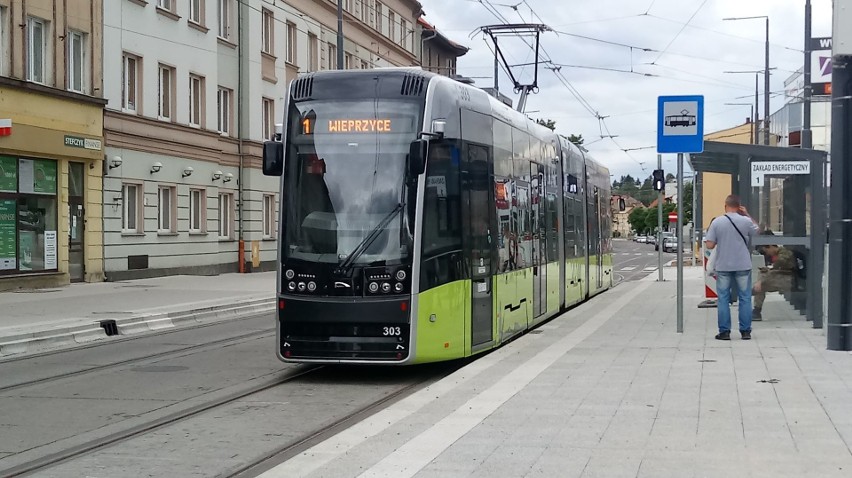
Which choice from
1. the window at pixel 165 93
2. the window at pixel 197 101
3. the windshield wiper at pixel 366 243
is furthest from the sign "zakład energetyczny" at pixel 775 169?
the window at pixel 197 101

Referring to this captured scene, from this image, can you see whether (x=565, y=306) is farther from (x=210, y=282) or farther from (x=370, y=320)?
(x=210, y=282)

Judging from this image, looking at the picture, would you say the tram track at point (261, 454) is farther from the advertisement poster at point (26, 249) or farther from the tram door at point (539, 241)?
the advertisement poster at point (26, 249)

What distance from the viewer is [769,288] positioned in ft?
49.4

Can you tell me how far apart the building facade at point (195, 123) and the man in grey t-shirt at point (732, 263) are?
19.2 m

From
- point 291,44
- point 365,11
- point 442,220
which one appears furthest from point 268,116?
point 442,220

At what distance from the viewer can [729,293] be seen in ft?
41.6

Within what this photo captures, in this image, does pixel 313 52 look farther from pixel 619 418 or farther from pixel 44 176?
pixel 619 418

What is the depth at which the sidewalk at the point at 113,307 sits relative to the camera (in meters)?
15.6

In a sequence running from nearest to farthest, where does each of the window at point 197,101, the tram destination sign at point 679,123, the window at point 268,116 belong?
the tram destination sign at point 679,123 < the window at point 197,101 < the window at point 268,116

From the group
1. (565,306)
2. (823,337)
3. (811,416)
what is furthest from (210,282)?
(811,416)

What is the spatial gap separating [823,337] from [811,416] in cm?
565

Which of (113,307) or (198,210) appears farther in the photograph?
(198,210)

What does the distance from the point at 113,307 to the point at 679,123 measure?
11.7 metres

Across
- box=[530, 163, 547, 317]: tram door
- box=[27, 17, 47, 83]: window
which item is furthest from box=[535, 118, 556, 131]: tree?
box=[27, 17, 47, 83]: window
